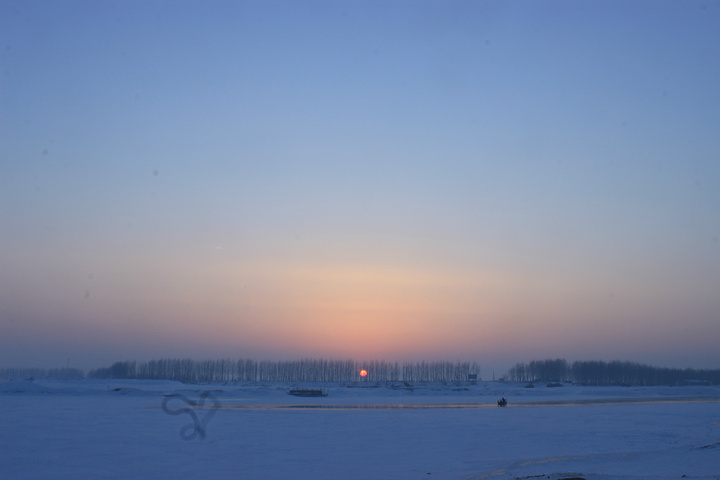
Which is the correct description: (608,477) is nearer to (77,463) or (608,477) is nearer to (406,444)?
(406,444)

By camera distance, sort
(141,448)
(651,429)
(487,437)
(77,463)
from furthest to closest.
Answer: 1. (651,429)
2. (487,437)
3. (141,448)
4. (77,463)

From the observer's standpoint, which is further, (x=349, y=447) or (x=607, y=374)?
(x=607, y=374)

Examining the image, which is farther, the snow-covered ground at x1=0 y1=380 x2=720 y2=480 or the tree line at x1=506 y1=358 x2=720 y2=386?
the tree line at x1=506 y1=358 x2=720 y2=386

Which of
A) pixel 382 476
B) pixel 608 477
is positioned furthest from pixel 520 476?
pixel 382 476

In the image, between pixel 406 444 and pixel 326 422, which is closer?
pixel 406 444

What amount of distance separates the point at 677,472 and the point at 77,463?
16.5 meters

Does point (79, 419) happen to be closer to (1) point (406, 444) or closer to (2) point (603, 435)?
(1) point (406, 444)

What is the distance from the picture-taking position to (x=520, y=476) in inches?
593

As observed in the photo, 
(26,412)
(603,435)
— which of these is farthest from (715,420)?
(26,412)

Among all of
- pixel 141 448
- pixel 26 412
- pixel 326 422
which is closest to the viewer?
pixel 141 448

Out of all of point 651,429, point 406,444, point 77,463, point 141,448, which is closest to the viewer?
point 77,463

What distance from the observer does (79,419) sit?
29.2 m

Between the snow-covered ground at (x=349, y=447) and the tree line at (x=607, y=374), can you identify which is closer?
the snow-covered ground at (x=349, y=447)

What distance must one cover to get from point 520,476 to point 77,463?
12.2m
